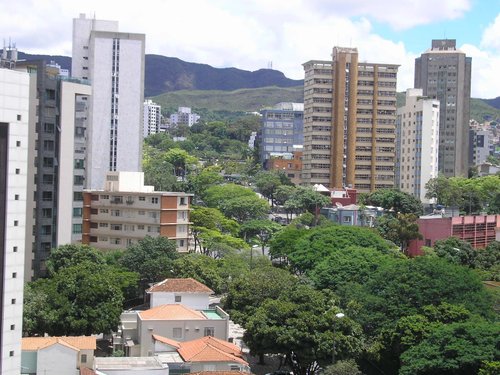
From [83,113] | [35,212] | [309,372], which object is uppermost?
[83,113]

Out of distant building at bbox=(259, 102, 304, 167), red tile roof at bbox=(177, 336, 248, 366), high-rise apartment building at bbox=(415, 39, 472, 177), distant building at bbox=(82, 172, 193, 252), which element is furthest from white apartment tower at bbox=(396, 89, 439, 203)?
red tile roof at bbox=(177, 336, 248, 366)

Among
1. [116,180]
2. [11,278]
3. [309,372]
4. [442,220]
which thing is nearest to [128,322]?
[309,372]

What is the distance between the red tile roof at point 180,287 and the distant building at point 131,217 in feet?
41.3

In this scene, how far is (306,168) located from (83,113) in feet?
154

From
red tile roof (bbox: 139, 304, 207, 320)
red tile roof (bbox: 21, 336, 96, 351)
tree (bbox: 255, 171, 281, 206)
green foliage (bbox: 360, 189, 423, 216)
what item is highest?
tree (bbox: 255, 171, 281, 206)

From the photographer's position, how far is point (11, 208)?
29.0m

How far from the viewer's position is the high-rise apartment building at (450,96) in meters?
116

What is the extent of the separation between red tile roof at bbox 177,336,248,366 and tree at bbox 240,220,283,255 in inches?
1337

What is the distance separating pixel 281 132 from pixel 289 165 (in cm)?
1683

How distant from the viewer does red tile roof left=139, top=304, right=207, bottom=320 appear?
39.9 m

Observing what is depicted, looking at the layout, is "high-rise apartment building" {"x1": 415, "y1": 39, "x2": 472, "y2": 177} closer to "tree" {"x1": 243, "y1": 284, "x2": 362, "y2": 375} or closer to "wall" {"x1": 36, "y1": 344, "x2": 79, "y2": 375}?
"tree" {"x1": 243, "y1": 284, "x2": 362, "y2": 375}

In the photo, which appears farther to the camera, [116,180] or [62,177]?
[116,180]

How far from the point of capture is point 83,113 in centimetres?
5341

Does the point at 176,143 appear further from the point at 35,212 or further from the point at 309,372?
the point at 309,372
